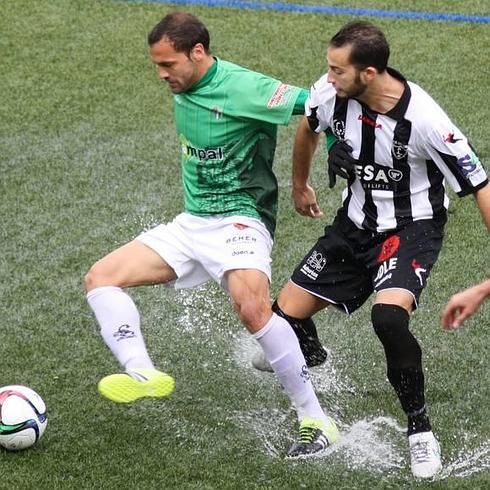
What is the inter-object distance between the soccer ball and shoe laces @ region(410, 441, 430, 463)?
1608 millimetres

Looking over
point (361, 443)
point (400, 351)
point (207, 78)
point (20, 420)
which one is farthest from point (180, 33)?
point (361, 443)

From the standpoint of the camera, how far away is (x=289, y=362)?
5.61 metres

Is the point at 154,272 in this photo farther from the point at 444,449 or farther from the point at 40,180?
the point at 40,180

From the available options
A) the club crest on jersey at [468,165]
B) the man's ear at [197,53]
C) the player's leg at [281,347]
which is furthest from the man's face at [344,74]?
the player's leg at [281,347]

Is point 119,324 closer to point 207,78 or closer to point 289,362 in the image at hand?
point 289,362

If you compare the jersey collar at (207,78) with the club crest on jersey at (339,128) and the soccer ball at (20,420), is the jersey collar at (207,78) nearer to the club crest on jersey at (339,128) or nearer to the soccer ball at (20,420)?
the club crest on jersey at (339,128)

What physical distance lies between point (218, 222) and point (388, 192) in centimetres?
80

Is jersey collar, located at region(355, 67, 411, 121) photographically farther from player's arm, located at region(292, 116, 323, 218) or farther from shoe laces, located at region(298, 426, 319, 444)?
shoe laces, located at region(298, 426, 319, 444)

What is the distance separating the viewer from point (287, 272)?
744 centimetres

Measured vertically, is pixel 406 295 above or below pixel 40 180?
above

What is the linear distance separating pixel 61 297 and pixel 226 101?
196 centimetres

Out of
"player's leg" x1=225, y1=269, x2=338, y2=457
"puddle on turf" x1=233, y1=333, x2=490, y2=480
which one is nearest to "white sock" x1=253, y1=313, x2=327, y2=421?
"player's leg" x1=225, y1=269, x2=338, y2=457

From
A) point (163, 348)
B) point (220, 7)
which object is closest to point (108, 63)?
point (220, 7)

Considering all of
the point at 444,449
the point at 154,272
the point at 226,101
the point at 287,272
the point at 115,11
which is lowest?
the point at 115,11
